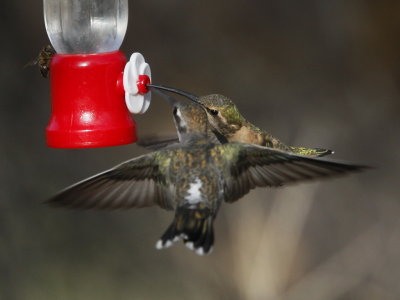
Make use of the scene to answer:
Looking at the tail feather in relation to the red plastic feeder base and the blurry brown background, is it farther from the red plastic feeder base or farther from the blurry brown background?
the blurry brown background

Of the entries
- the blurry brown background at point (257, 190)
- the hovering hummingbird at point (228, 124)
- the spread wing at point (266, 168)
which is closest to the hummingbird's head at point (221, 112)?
the hovering hummingbird at point (228, 124)

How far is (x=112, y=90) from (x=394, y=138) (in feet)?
13.9

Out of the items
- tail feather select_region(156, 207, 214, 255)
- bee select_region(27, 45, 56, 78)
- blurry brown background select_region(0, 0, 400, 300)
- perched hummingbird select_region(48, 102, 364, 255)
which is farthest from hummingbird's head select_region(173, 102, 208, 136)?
blurry brown background select_region(0, 0, 400, 300)

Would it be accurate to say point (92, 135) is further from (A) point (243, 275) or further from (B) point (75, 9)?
(A) point (243, 275)

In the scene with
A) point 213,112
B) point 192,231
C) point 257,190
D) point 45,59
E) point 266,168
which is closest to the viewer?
point 192,231

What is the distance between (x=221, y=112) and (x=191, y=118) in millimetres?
197

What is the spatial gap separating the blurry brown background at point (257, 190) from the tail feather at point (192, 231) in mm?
3332

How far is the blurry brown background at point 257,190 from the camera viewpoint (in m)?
7.61

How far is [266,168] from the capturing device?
432cm

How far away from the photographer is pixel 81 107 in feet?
14.3

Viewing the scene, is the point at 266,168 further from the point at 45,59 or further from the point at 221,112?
the point at 45,59

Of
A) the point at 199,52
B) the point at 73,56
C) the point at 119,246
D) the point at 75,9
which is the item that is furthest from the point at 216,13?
the point at 73,56

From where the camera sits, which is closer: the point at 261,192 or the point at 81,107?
the point at 81,107

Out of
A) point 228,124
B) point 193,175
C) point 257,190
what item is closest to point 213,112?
point 228,124
